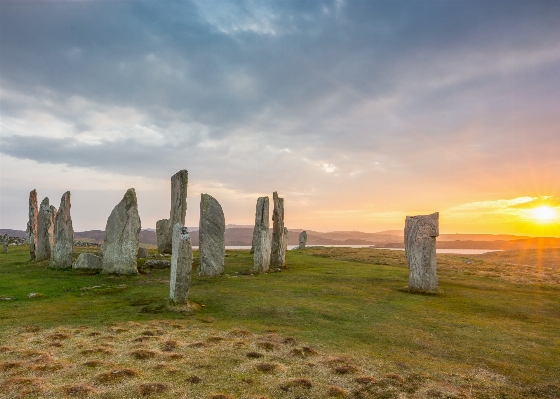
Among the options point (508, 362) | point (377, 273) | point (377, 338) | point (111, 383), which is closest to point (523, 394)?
point (508, 362)

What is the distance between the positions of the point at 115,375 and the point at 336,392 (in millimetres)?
4971

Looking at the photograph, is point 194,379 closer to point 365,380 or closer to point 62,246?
point 365,380

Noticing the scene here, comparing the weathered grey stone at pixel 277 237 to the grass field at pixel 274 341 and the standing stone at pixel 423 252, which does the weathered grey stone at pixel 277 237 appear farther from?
the standing stone at pixel 423 252

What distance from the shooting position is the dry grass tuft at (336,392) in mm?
7981

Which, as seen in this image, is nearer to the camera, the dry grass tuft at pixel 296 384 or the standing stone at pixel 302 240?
the dry grass tuft at pixel 296 384

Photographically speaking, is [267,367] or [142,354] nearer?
[267,367]

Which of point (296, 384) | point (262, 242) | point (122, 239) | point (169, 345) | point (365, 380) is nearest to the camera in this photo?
point (296, 384)

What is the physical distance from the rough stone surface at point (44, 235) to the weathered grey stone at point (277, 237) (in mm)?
16515

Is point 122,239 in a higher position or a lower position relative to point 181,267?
higher

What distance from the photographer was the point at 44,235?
1098 inches

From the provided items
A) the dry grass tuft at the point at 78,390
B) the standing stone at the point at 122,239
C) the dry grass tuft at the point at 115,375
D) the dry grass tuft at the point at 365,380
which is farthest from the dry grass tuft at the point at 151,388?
the standing stone at the point at 122,239

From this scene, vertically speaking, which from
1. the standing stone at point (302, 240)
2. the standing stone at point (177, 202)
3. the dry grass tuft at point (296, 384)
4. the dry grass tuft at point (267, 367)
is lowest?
the dry grass tuft at point (296, 384)

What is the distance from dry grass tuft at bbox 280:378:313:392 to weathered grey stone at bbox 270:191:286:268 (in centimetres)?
1963

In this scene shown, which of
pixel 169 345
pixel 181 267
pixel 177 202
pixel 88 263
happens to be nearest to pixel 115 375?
pixel 169 345
